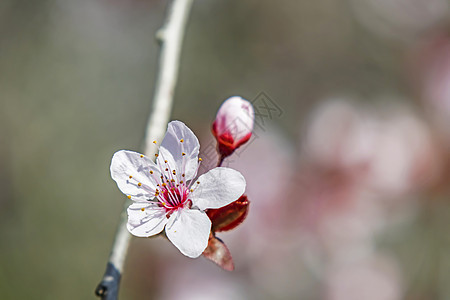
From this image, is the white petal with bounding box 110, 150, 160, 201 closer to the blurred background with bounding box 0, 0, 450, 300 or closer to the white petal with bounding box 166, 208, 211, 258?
the white petal with bounding box 166, 208, 211, 258

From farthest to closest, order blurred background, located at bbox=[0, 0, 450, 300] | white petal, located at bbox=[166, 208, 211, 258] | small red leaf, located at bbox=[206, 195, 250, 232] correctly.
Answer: blurred background, located at bbox=[0, 0, 450, 300]
small red leaf, located at bbox=[206, 195, 250, 232]
white petal, located at bbox=[166, 208, 211, 258]

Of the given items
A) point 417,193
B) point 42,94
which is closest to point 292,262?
point 417,193

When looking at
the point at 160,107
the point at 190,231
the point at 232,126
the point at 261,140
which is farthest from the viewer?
the point at 261,140

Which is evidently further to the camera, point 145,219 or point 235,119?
point 235,119

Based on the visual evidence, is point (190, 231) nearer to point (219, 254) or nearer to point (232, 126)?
point (219, 254)

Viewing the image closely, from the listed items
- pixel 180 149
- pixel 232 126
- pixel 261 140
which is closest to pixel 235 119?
pixel 232 126

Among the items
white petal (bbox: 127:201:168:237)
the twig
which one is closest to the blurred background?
the twig

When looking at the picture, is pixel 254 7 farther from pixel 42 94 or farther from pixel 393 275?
pixel 393 275
